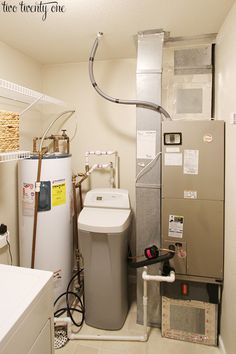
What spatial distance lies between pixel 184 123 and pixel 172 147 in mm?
198

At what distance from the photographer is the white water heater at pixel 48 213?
6.99ft

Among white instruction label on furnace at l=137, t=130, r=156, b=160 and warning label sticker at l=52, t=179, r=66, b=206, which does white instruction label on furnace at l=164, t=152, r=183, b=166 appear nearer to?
white instruction label on furnace at l=137, t=130, r=156, b=160

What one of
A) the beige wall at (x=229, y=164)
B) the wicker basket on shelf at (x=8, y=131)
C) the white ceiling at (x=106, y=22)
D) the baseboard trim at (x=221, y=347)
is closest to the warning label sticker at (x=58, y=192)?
the wicker basket on shelf at (x=8, y=131)

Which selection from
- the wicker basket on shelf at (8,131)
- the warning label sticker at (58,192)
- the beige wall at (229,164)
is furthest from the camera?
the warning label sticker at (58,192)

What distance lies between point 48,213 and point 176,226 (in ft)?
3.52

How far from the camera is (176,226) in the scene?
1977 millimetres

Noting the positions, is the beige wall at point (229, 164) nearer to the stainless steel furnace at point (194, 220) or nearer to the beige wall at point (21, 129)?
the stainless steel furnace at point (194, 220)

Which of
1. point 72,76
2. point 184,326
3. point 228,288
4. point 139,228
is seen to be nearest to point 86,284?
point 139,228

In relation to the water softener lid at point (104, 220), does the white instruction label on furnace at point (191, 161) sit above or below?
above

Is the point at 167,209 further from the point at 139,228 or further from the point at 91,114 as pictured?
the point at 91,114

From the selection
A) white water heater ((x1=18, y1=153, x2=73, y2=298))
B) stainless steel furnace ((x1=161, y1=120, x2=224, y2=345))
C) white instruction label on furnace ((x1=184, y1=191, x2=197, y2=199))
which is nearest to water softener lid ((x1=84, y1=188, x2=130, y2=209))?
white water heater ((x1=18, y1=153, x2=73, y2=298))

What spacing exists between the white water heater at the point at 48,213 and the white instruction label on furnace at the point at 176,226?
0.94 metres

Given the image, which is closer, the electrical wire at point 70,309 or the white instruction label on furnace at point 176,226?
the white instruction label on furnace at point 176,226

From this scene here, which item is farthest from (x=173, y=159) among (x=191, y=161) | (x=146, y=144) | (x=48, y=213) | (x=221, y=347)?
(x=221, y=347)
